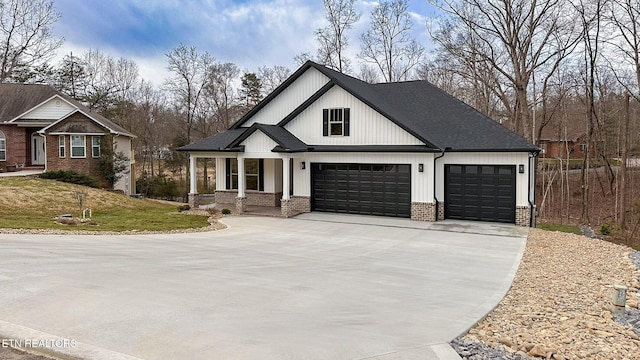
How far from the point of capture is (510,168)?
1552 cm

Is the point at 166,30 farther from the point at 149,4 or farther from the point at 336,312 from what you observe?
the point at 336,312

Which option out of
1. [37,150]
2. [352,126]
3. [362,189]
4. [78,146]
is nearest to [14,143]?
[37,150]

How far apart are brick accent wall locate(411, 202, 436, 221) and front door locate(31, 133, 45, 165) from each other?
24.9 meters

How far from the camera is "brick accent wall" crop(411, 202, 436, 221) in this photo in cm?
1619

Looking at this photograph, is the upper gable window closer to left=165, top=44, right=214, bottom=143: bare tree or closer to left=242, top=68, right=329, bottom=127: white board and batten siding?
left=242, top=68, right=329, bottom=127: white board and batten siding

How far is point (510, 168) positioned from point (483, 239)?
3.74 meters

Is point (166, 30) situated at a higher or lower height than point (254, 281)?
higher

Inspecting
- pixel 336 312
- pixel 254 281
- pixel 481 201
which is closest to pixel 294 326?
pixel 336 312

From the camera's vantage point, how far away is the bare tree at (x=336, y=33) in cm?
3203

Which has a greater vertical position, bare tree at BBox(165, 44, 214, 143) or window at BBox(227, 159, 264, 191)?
bare tree at BBox(165, 44, 214, 143)

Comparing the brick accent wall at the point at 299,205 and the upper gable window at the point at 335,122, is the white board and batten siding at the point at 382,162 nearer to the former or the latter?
the brick accent wall at the point at 299,205

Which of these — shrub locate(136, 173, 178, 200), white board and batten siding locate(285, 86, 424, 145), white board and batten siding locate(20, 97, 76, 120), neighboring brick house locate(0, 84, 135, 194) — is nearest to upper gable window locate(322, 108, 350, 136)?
white board and batten siding locate(285, 86, 424, 145)

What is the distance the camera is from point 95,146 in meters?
25.5

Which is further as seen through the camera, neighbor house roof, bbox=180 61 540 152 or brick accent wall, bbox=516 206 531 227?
neighbor house roof, bbox=180 61 540 152
